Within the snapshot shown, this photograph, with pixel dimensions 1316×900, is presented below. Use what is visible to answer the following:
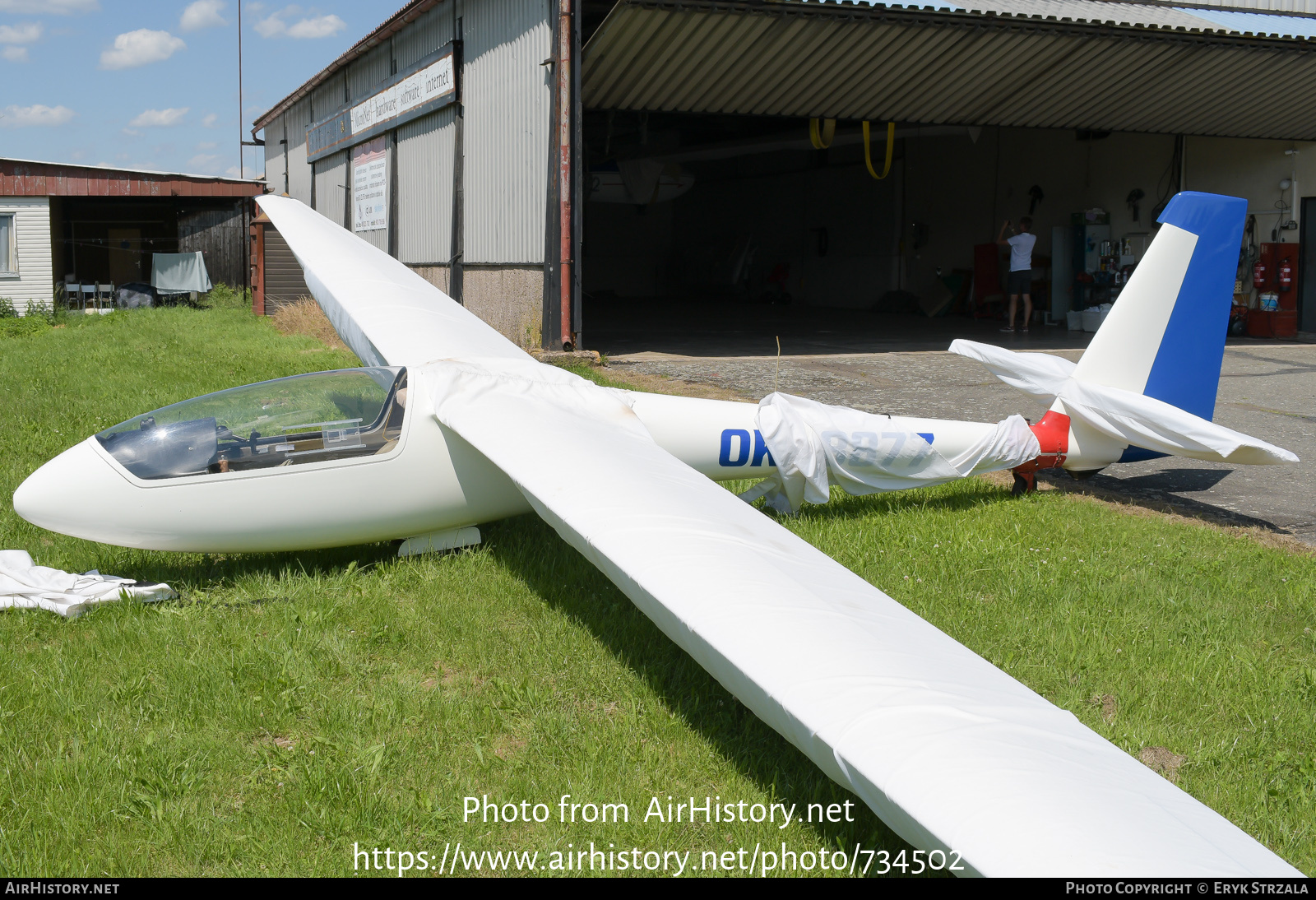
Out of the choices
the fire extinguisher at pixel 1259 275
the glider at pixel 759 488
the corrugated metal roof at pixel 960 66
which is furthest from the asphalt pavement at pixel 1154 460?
the corrugated metal roof at pixel 960 66

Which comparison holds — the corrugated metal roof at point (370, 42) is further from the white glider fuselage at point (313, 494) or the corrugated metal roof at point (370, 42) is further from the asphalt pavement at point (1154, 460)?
the white glider fuselage at point (313, 494)

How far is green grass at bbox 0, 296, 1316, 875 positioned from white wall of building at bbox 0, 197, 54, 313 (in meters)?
23.7

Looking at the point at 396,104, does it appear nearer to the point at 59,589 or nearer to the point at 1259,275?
the point at 59,589

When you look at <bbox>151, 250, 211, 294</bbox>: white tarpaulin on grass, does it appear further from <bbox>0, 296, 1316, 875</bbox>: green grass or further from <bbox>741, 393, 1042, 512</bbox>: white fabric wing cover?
<bbox>741, 393, 1042, 512</bbox>: white fabric wing cover

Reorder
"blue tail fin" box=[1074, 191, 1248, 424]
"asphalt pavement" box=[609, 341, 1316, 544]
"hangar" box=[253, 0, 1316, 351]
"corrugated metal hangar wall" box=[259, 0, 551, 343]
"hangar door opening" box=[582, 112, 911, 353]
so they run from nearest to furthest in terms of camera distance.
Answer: "blue tail fin" box=[1074, 191, 1248, 424] → "asphalt pavement" box=[609, 341, 1316, 544] → "hangar" box=[253, 0, 1316, 351] → "corrugated metal hangar wall" box=[259, 0, 551, 343] → "hangar door opening" box=[582, 112, 911, 353]

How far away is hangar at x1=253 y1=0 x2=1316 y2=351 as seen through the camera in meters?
13.0

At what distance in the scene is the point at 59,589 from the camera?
445cm

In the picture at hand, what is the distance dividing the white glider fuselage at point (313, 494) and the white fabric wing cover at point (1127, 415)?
2211mm

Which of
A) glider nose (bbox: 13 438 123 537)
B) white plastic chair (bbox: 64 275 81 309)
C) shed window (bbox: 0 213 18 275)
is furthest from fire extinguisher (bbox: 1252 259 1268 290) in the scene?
shed window (bbox: 0 213 18 275)

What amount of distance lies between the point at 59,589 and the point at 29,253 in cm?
2575

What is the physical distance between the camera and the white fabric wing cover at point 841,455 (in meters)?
5.66

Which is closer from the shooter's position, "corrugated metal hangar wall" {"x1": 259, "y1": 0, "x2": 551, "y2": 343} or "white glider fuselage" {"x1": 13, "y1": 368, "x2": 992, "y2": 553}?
"white glider fuselage" {"x1": 13, "y1": 368, "x2": 992, "y2": 553}

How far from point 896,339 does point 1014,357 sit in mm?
11116

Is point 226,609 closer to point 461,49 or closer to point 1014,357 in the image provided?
point 1014,357
